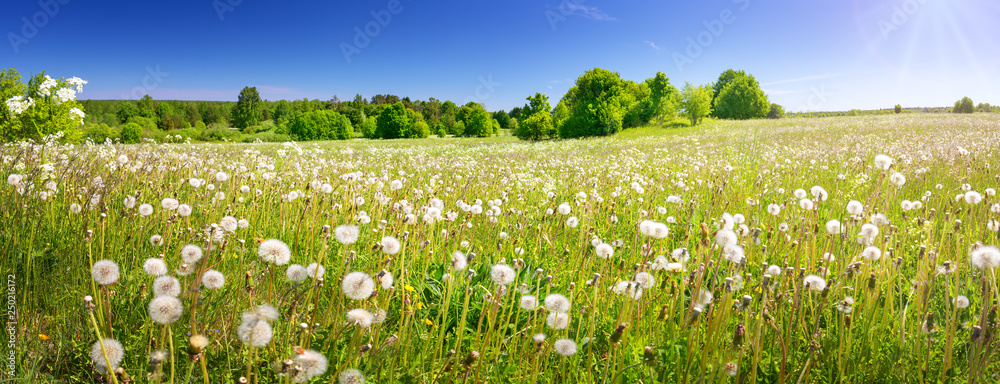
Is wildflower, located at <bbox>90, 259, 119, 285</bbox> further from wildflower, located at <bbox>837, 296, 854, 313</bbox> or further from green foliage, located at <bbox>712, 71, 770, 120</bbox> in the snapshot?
green foliage, located at <bbox>712, 71, 770, 120</bbox>

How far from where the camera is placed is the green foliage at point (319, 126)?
64938mm

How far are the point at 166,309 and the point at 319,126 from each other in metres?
71.1

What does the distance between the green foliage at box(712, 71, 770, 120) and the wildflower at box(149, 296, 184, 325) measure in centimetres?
7755

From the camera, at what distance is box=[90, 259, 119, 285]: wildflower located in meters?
1.27

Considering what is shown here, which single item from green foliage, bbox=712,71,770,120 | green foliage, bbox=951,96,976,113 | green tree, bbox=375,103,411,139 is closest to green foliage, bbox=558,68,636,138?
green foliage, bbox=712,71,770,120

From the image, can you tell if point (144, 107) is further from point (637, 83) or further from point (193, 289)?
point (193, 289)

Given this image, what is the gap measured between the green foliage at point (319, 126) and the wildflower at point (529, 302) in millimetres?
68104

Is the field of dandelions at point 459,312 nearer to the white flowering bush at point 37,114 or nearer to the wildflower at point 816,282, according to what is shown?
the wildflower at point 816,282

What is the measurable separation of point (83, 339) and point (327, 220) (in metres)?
1.55

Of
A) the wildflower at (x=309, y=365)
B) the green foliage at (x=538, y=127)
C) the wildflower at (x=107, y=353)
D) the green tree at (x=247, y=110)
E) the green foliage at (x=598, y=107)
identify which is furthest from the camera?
the green tree at (x=247, y=110)

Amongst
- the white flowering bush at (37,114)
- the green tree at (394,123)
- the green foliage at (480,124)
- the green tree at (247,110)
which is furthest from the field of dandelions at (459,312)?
the green tree at (247,110)

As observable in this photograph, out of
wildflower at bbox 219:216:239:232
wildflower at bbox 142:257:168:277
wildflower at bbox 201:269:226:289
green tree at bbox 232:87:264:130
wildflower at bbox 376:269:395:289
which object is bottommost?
wildflower at bbox 376:269:395:289

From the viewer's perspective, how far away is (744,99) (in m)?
66.8

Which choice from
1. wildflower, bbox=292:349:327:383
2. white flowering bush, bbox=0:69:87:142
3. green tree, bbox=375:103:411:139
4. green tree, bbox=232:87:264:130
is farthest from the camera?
green tree, bbox=232:87:264:130
